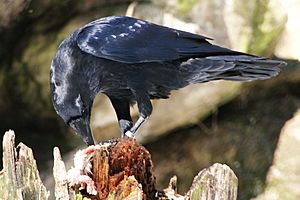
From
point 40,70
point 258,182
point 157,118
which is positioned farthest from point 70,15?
point 258,182

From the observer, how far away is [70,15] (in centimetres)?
671

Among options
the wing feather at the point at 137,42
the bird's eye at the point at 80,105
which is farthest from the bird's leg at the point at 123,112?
the bird's eye at the point at 80,105

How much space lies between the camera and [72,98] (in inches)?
176

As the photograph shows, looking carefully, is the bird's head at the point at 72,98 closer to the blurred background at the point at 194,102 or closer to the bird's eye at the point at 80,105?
the bird's eye at the point at 80,105

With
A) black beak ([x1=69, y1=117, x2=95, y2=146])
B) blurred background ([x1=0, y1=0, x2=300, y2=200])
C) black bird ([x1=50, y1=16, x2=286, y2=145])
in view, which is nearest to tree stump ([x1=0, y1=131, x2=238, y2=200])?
black beak ([x1=69, y1=117, x2=95, y2=146])

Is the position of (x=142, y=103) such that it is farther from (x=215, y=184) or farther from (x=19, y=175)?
(x=215, y=184)

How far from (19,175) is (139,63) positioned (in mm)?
1225

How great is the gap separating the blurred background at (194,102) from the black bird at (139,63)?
1583mm

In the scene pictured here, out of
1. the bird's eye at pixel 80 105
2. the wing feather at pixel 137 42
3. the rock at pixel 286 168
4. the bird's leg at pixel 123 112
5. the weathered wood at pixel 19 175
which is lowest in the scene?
the rock at pixel 286 168

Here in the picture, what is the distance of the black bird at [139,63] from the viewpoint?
4699mm

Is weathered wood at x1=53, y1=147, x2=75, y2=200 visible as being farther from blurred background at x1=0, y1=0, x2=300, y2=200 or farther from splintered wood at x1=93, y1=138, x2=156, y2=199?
blurred background at x1=0, y1=0, x2=300, y2=200

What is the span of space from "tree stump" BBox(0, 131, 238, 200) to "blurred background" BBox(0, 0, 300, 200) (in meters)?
2.51

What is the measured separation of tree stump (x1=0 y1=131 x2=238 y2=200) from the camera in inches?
148

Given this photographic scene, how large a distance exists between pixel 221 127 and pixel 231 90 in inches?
19.7
